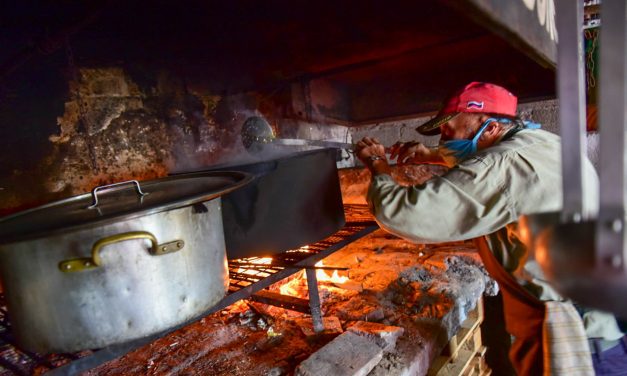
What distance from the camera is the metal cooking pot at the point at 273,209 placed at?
2299 mm

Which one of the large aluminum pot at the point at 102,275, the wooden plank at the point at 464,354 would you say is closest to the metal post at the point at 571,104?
the large aluminum pot at the point at 102,275

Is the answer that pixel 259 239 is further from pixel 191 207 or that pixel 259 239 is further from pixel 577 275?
pixel 577 275

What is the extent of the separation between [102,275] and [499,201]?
1.85 metres

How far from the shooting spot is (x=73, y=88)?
3.12 m

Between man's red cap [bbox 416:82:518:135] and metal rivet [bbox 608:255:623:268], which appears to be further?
man's red cap [bbox 416:82:518:135]

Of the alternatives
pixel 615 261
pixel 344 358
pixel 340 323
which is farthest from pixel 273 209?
Answer: pixel 615 261

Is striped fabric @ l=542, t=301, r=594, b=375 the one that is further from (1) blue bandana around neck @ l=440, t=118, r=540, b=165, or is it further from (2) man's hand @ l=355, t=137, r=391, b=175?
(2) man's hand @ l=355, t=137, r=391, b=175

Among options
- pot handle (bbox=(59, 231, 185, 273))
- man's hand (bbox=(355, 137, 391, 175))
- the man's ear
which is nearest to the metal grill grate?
pot handle (bbox=(59, 231, 185, 273))

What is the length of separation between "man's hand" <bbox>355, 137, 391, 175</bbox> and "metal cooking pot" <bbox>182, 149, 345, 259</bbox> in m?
0.38

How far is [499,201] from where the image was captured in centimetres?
192

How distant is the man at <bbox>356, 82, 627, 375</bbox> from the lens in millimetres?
1935

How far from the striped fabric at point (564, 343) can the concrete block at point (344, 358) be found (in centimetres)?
94

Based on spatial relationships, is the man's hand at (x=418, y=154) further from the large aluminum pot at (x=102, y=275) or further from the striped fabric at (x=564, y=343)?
the large aluminum pot at (x=102, y=275)

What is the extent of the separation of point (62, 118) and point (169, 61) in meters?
1.19
